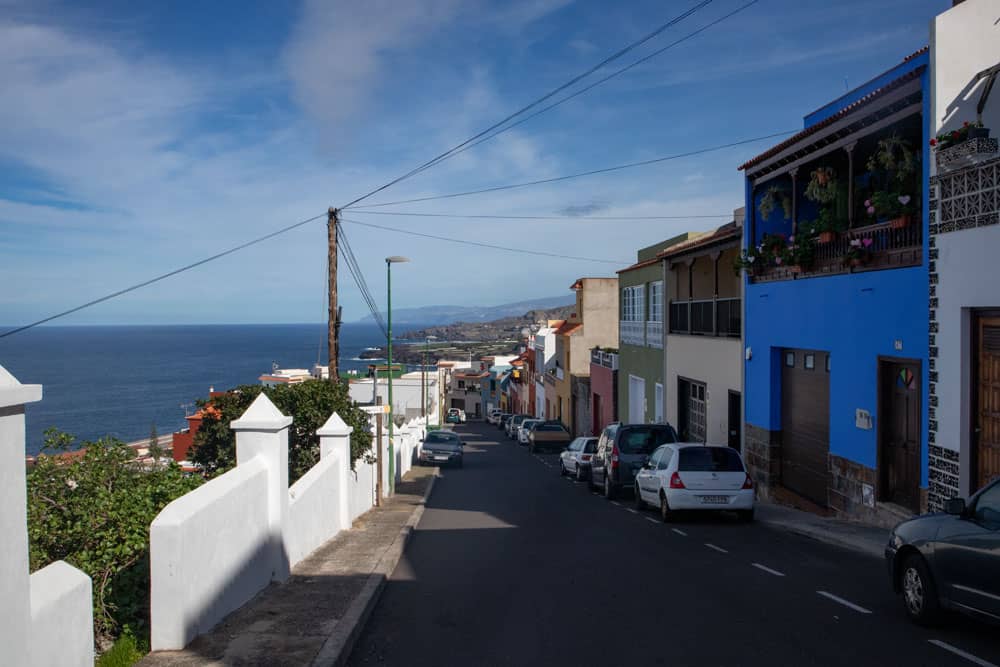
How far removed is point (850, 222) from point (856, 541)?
19.4 feet

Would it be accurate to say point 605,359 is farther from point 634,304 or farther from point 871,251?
point 871,251

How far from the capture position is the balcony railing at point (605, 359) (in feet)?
132

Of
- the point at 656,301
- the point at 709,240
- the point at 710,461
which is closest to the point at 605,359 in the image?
the point at 656,301

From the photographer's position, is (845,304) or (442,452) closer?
(845,304)

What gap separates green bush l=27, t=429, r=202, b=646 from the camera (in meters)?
7.33

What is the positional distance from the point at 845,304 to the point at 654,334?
15435mm

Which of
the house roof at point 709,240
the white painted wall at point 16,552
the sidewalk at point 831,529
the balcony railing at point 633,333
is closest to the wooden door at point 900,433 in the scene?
the sidewalk at point 831,529

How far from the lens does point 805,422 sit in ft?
56.5

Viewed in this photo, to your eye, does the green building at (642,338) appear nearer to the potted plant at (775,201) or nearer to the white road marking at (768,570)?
the potted plant at (775,201)

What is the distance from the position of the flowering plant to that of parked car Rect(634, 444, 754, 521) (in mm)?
6323

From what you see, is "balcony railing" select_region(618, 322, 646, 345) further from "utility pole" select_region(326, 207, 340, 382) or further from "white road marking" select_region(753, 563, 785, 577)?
"white road marking" select_region(753, 563, 785, 577)

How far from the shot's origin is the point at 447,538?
1423 cm

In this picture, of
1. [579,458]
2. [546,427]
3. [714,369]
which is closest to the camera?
[714,369]

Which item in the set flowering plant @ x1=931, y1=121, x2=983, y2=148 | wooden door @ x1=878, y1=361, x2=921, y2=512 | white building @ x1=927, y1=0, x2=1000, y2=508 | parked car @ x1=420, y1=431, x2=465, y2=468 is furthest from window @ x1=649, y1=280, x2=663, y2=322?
flowering plant @ x1=931, y1=121, x2=983, y2=148
